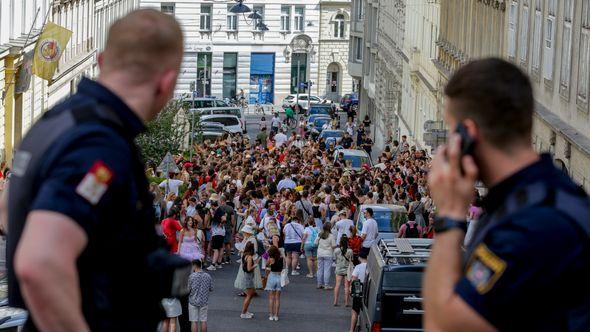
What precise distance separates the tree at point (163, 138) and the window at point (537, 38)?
1331 cm

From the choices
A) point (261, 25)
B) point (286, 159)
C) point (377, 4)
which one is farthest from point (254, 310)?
point (261, 25)

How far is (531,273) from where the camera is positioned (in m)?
4.04

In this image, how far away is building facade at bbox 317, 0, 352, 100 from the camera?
3984 inches

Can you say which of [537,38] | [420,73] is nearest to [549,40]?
[537,38]

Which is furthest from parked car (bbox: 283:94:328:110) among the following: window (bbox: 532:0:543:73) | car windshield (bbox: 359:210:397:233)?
car windshield (bbox: 359:210:397:233)

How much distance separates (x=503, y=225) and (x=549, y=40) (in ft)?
96.1

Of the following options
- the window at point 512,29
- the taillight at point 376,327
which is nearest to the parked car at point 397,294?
the taillight at point 376,327

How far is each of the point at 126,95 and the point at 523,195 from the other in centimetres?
110

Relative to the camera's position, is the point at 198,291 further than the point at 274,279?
No

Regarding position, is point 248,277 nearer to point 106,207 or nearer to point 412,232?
point 412,232

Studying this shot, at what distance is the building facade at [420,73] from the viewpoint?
2176 inches

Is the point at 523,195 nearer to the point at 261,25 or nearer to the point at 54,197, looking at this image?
the point at 54,197

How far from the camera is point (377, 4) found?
270 ft

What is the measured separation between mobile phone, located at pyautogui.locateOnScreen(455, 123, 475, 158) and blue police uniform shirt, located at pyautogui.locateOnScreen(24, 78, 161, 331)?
865mm
